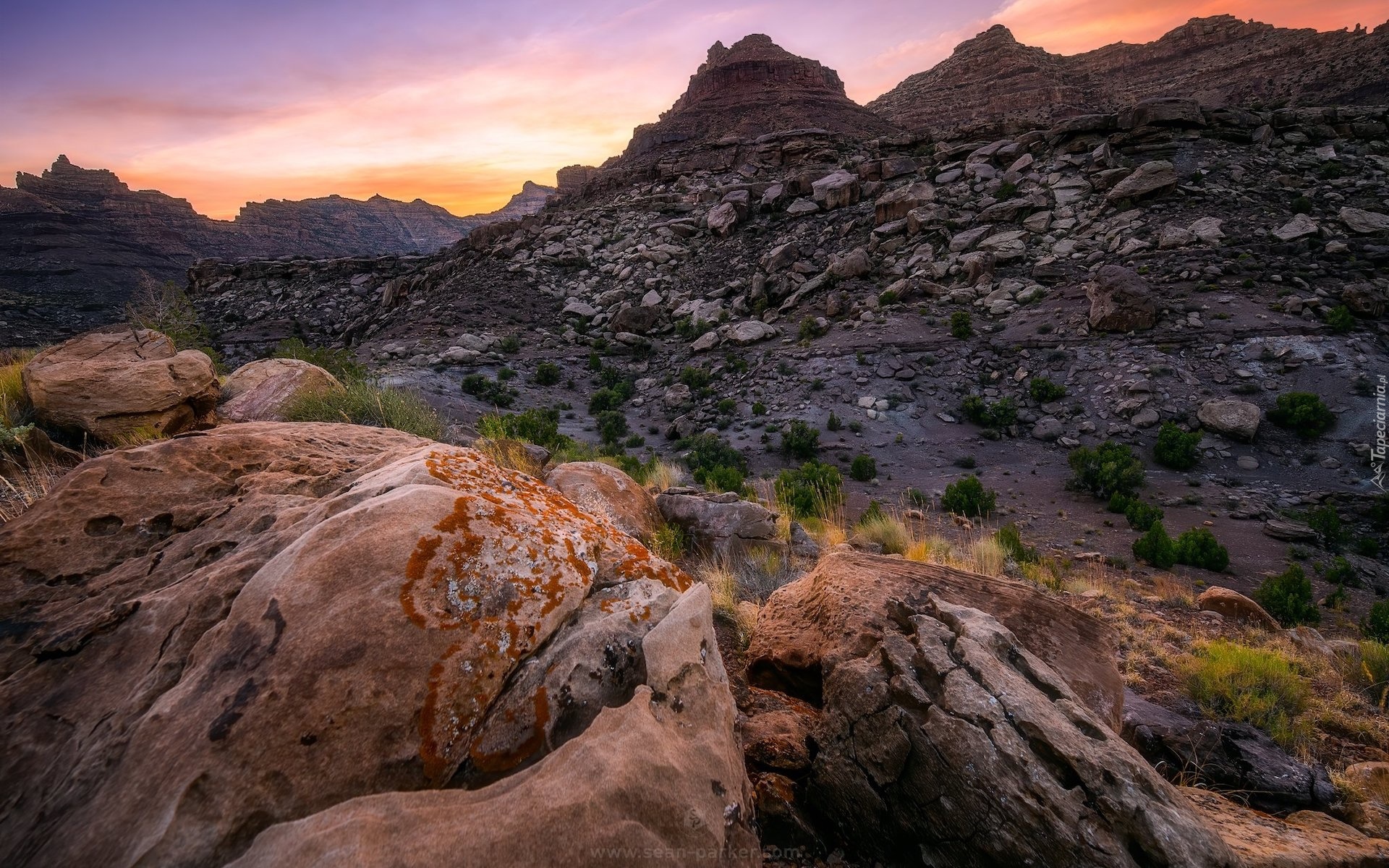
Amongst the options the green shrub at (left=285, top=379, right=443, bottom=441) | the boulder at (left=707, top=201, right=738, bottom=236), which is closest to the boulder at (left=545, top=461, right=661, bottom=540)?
the green shrub at (left=285, top=379, right=443, bottom=441)

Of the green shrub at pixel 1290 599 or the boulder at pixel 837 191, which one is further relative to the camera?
the boulder at pixel 837 191

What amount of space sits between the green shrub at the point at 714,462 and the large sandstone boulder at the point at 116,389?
8159 millimetres

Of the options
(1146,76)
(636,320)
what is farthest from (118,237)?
(1146,76)

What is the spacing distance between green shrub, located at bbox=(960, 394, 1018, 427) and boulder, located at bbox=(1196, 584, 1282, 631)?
372 inches

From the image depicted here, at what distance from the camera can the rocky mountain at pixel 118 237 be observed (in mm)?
44000

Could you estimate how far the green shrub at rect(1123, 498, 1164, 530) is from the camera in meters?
9.88

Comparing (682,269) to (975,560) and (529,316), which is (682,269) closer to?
(529,316)

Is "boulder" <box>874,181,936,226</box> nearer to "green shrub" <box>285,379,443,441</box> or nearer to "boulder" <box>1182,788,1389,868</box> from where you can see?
"green shrub" <box>285,379,443,441</box>

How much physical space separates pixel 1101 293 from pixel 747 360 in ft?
38.1

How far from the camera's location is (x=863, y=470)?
1341cm

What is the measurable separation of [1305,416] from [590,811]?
18.1 m

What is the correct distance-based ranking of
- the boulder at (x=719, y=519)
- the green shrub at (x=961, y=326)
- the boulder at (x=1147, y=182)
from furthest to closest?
the boulder at (x=1147, y=182) → the green shrub at (x=961, y=326) → the boulder at (x=719, y=519)

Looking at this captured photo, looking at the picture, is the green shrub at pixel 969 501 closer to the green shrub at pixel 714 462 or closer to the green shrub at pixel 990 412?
the green shrub at pixel 714 462

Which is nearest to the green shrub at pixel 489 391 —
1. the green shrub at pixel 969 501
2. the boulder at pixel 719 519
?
the boulder at pixel 719 519
